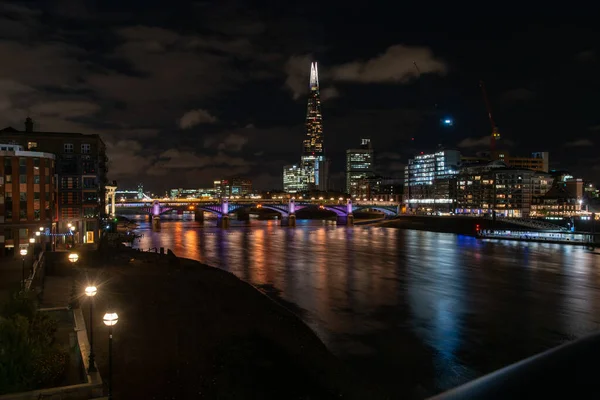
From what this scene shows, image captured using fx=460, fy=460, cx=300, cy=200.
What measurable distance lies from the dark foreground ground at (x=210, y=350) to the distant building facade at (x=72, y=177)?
23.3m

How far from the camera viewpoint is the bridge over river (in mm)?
121844

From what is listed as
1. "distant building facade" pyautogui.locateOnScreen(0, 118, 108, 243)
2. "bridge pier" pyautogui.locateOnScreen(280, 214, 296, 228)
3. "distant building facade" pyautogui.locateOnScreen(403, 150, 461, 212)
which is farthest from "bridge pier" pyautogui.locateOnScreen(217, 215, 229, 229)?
"distant building facade" pyautogui.locateOnScreen(403, 150, 461, 212)

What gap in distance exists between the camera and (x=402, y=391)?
54.6ft

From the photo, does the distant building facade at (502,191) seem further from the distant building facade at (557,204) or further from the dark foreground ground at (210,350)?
the dark foreground ground at (210,350)

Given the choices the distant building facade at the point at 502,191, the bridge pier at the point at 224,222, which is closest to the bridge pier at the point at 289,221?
the bridge pier at the point at 224,222

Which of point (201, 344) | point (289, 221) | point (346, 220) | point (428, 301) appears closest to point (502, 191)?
point (346, 220)

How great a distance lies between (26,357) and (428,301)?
88.2ft

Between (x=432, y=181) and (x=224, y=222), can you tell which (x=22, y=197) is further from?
(x=432, y=181)

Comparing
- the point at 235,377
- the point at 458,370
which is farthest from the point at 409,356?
the point at 235,377

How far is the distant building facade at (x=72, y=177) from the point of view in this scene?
49.6 meters

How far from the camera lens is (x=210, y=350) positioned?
18000 mm

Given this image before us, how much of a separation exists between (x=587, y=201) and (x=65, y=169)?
14585 centimetres

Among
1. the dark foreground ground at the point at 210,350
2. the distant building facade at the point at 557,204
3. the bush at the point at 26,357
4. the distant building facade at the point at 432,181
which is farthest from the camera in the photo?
the distant building facade at the point at 432,181

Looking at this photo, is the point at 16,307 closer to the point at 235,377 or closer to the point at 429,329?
the point at 235,377
